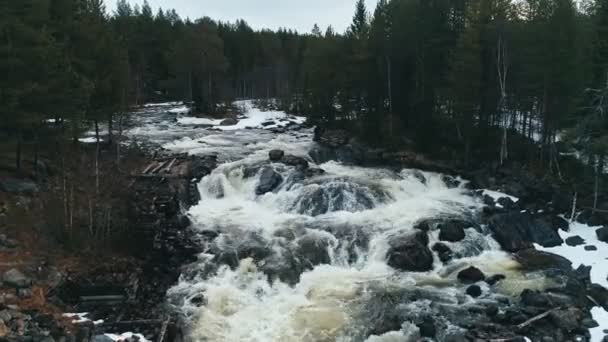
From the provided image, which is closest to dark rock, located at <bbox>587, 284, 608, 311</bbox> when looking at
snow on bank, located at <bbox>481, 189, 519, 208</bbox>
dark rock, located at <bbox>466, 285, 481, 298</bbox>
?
dark rock, located at <bbox>466, 285, 481, 298</bbox>

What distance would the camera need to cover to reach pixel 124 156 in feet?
112

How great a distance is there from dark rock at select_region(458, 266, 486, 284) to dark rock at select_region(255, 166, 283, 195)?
13.6 m

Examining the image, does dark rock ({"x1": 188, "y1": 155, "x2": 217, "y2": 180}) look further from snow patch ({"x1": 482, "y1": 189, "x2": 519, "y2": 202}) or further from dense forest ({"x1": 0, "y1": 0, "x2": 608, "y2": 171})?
snow patch ({"x1": 482, "y1": 189, "x2": 519, "y2": 202})

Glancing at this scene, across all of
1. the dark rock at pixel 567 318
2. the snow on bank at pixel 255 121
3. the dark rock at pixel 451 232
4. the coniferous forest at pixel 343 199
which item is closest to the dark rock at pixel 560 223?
the coniferous forest at pixel 343 199

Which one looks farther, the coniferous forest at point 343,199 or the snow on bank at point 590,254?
the snow on bank at point 590,254

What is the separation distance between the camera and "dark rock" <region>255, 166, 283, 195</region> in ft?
100

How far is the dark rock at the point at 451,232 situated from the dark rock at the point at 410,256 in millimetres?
1464

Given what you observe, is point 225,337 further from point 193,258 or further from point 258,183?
point 258,183

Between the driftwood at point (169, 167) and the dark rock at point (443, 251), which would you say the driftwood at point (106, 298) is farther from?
the driftwood at point (169, 167)

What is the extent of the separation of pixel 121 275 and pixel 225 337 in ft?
17.3

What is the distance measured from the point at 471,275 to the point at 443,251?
2.50 metres

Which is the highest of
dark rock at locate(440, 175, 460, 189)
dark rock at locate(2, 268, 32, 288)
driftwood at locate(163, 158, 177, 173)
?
driftwood at locate(163, 158, 177, 173)

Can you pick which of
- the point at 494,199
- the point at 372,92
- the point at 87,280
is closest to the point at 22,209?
the point at 87,280

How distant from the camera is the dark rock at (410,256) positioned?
21.7 metres
